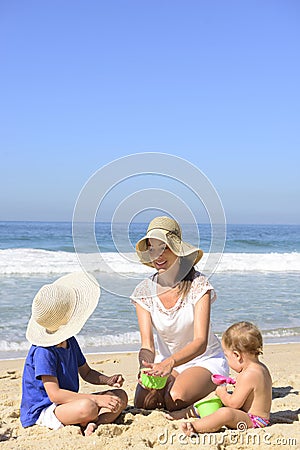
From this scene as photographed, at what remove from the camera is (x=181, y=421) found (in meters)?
3.52

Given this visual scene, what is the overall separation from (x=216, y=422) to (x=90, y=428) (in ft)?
2.46

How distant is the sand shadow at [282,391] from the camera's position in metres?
4.44

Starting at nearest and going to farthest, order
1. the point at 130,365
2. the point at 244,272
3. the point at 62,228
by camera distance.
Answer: the point at 130,365, the point at 244,272, the point at 62,228

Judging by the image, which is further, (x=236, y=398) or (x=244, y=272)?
(x=244, y=272)

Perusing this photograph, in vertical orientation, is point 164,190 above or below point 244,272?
above

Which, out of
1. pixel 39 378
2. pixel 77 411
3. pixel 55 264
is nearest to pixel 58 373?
pixel 39 378

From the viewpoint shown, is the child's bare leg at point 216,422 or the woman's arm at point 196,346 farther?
the woman's arm at point 196,346

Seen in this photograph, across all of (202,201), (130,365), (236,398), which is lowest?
(130,365)

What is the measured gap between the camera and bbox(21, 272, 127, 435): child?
10.5 feet

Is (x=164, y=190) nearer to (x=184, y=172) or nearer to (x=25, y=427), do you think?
(x=184, y=172)

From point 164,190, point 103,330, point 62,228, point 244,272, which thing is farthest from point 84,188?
point 62,228

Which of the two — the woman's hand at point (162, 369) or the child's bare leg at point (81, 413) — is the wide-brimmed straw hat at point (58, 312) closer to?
the child's bare leg at point (81, 413)

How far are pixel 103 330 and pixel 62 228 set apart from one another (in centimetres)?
2497

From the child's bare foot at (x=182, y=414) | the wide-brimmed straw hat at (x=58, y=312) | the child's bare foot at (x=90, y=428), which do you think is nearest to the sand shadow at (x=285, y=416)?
the child's bare foot at (x=182, y=414)
